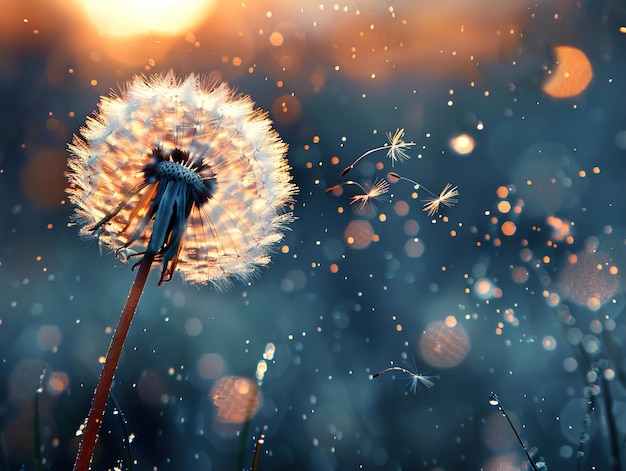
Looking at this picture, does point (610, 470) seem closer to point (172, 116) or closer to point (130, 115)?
point (172, 116)

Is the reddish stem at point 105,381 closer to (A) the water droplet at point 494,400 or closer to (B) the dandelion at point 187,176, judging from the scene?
(B) the dandelion at point 187,176

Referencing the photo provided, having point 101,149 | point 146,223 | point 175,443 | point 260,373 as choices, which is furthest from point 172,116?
point 175,443

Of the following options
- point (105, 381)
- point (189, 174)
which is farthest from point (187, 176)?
point (105, 381)

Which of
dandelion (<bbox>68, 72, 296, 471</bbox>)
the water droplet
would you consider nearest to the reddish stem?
dandelion (<bbox>68, 72, 296, 471</bbox>)

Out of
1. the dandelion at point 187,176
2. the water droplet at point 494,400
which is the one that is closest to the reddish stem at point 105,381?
the dandelion at point 187,176

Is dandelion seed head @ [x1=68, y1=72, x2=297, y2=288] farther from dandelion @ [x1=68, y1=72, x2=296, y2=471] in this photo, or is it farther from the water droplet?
the water droplet

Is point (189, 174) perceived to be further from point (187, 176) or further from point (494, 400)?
point (494, 400)
